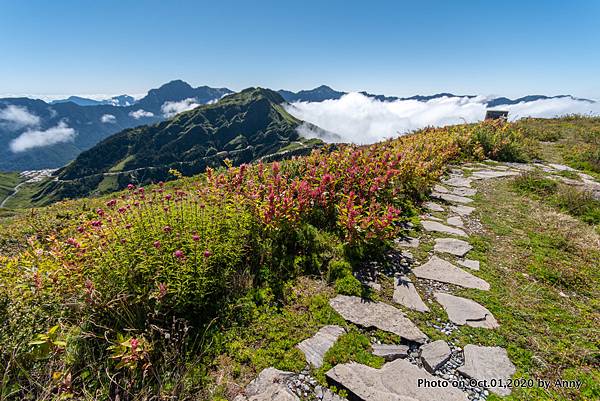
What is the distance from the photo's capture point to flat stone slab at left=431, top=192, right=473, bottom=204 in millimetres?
7631

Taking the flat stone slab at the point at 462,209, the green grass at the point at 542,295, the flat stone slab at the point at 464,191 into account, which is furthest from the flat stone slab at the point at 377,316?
the flat stone slab at the point at 464,191

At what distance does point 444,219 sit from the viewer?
259 inches

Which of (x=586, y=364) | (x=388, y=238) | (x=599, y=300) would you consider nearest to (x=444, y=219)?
(x=388, y=238)

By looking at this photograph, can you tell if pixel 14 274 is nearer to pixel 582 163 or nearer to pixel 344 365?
pixel 344 365

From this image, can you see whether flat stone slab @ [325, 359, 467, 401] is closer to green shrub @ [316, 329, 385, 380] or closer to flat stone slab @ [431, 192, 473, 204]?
green shrub @ [316, 329, 385, 380]

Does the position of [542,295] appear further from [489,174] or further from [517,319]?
[489,174]

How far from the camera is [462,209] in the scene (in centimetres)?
715

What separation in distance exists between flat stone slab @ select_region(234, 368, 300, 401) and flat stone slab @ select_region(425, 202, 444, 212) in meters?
5.59

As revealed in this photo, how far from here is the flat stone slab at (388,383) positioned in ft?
8.64

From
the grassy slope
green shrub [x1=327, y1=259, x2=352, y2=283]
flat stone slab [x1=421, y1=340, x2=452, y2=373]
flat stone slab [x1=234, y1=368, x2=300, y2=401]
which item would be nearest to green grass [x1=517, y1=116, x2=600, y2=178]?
the grassy slope

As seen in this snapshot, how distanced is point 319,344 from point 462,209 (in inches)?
220

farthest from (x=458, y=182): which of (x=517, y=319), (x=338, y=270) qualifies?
(x=338, y=270)

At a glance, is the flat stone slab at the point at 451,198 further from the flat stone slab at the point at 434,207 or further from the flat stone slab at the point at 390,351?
the flat stone slab at the point at 390,351

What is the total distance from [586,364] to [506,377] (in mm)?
906
